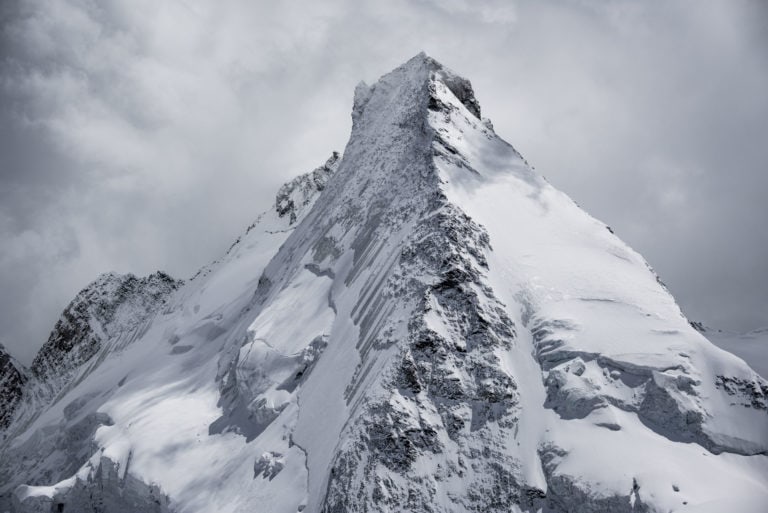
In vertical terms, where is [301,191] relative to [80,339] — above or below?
above

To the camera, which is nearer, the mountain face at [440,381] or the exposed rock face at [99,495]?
the mountain face at [440,381]

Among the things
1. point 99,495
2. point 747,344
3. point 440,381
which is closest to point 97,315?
point 99,495

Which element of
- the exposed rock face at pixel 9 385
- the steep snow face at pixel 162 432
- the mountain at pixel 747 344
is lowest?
the exposed rock face at pixel 9 385

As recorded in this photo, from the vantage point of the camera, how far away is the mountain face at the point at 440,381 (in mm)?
26734

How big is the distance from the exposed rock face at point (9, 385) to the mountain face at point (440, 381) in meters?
99.9

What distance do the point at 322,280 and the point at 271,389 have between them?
10680 mm

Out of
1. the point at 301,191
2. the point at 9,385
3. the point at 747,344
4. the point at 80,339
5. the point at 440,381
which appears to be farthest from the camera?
the point at 9,385

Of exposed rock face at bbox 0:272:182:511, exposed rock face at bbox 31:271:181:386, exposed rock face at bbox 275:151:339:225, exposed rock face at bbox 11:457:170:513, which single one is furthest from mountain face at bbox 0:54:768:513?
exposed rock face at bbox 31:271:181:386

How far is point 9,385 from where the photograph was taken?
486 feet

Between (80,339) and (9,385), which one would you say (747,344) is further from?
(9,385)

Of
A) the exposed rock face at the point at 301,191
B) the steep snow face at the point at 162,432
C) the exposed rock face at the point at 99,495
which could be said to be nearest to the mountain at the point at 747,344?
the steep snow face at the point at 162,432

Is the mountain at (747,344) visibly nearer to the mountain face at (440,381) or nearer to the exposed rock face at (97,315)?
the mountain face at (440,381)

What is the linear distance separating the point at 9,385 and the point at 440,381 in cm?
15899

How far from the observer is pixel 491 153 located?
52875mm
